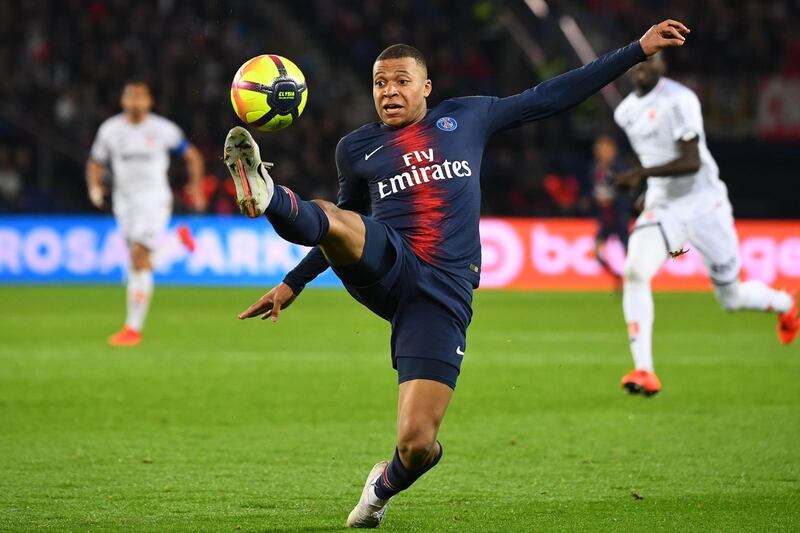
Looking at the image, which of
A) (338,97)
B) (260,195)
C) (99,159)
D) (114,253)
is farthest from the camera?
(338,97)

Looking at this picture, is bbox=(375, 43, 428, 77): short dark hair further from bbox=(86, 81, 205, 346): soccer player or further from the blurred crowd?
the blurred crowd

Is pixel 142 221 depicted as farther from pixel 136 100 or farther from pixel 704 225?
pixel 704 225

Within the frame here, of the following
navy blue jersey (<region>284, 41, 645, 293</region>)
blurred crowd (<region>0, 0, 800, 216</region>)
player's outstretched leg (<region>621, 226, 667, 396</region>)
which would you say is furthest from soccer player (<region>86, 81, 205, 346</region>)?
blurred crowd (<region>0, 0, 800, 216</region>)

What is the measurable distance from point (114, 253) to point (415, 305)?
16385 mm

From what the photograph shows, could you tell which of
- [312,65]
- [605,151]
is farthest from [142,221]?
[312,65]

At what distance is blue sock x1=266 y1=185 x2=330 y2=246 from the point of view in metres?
4.66

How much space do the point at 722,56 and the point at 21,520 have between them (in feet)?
72.9

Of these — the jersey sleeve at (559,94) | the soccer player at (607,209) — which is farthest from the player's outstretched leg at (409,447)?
the soccer player at (607,209)

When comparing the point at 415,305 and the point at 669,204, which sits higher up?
the point at 669,204

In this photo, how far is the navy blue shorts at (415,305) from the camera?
5.19 metres

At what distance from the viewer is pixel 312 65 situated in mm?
26219

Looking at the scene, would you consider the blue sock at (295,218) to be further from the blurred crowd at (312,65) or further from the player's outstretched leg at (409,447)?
the blurred crowd at (312,65)

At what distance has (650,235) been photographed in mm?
9281

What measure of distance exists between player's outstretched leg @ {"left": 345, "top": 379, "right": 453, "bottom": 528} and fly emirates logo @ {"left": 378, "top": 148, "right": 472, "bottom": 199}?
0.86 meters
